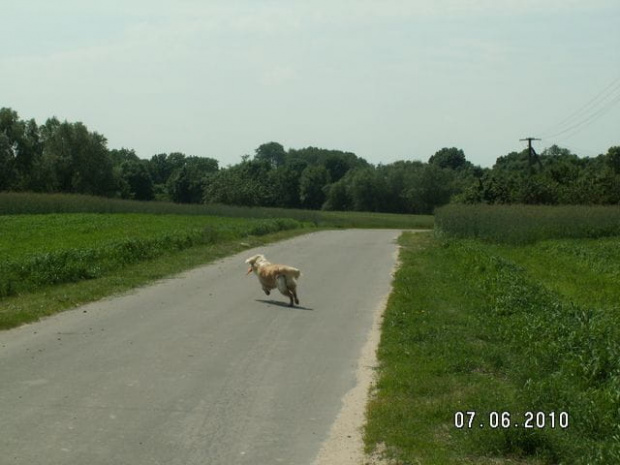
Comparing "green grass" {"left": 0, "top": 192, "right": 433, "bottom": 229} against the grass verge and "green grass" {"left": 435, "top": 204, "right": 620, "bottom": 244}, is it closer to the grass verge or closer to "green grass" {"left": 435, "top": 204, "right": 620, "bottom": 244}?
"green grass" {"left": 435, "top": 204, "right": 620, "bottom": 244}

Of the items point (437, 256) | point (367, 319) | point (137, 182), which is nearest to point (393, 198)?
point (137, 182)

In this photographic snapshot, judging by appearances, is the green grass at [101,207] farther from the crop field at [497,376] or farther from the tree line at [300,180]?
the crop field at [497,376]

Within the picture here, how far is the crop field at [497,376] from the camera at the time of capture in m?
6.68

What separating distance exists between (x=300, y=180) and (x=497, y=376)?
115m

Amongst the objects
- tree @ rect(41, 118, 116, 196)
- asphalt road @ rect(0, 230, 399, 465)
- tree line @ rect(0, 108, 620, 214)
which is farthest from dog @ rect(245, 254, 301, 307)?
tree @ rect(41, 118, 116, 196)

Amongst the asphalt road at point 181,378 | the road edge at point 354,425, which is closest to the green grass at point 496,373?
the road edge at point 354,425

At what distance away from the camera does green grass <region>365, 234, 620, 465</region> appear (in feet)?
21.9

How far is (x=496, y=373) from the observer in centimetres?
947

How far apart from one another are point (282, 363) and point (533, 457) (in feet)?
14.3

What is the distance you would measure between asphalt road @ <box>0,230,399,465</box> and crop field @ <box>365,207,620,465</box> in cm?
73

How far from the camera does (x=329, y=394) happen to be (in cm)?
879

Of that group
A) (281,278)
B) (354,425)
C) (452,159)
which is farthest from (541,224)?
(452,159)

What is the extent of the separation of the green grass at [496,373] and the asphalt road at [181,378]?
705 mm

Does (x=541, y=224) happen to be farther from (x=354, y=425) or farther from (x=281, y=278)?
(x=354, y=425)
